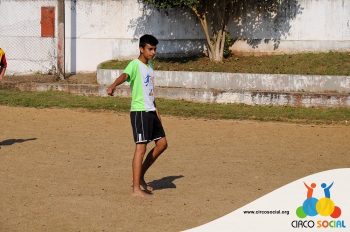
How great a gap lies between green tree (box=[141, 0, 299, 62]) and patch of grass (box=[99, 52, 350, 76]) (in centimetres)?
53

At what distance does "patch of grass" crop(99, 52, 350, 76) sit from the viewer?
62.0ft

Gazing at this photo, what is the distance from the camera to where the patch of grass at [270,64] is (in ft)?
62.0

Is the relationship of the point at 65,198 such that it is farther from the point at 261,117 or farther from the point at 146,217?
the point at 261,117

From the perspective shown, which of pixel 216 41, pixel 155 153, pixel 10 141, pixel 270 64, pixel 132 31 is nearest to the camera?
pixel 155 153

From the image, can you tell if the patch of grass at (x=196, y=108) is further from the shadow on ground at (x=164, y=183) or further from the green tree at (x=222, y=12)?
the shadow on ground at (x=164, y=183)

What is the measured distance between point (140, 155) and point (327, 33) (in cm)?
1262

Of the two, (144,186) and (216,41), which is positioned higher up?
(216,41)

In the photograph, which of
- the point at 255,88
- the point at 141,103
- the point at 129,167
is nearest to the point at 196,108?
the point at 255,88

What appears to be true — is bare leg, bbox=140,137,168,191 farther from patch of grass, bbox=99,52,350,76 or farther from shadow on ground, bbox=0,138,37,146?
patch of grass, bbox=99,52,350,76

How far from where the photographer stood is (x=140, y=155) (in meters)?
8.97

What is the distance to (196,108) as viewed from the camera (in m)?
17.1

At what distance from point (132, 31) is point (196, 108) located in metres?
5.75

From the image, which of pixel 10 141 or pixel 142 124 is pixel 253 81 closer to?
pixel 10 141

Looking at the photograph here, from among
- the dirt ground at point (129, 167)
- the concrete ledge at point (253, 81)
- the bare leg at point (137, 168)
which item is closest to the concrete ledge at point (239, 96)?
the concrete ledge at point (253, 81)
